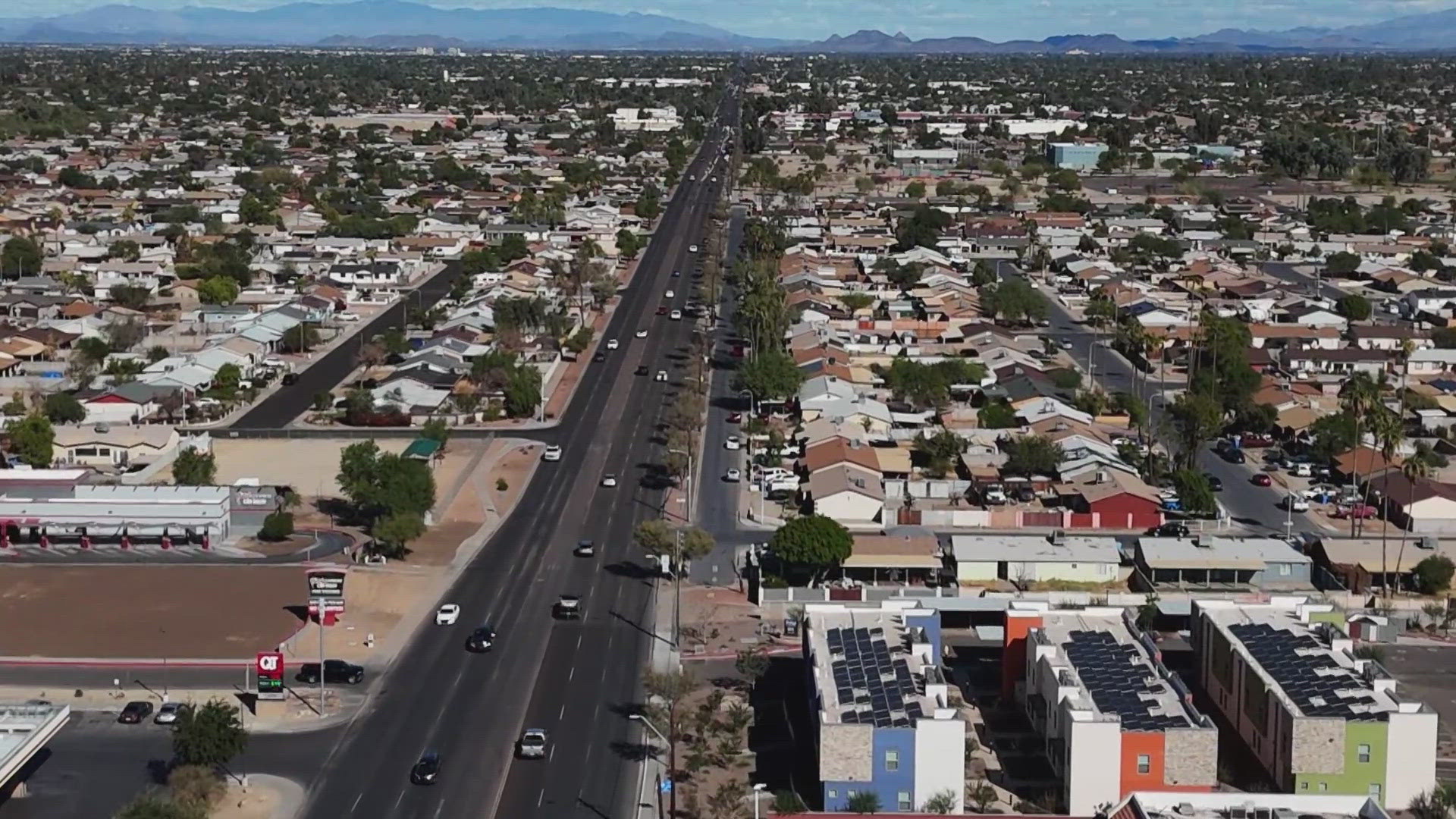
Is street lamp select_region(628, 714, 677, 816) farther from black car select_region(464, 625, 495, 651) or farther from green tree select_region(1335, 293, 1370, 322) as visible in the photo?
green tree select_region(1335, 293, 1370, 322)

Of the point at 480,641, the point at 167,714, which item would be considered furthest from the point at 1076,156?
the point at 167,714

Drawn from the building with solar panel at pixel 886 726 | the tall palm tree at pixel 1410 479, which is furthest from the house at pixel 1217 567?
the building with solar panel at pixel 886 726

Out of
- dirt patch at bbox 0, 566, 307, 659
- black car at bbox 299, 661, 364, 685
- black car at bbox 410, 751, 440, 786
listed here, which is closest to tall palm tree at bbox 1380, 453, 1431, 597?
black car at bbox 410, 751, 440, 786

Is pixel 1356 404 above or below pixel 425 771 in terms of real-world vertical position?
above

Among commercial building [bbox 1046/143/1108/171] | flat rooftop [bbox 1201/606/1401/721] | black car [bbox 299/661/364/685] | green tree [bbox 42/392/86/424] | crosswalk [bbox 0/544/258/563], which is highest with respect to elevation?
commercial building [bbox 1046/143/1108/171]

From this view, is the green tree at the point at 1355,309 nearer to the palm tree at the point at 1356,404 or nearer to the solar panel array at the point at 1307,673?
the palm tree at the point at 1356,404

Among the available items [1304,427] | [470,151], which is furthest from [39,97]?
[1304,427]

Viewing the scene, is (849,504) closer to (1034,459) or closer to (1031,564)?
(1034,459)
